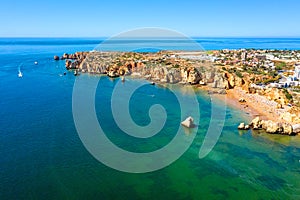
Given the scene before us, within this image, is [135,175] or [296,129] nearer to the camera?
[135,175]

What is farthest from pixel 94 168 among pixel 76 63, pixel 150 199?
pixel 76 63

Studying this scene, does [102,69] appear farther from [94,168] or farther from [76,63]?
[94,168]

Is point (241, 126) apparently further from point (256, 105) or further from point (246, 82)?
point (246, 82)

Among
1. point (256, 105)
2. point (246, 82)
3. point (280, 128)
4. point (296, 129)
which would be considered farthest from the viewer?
point (246, 82)

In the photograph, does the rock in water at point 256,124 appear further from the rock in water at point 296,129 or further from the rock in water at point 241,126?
the rock in water at point 296,129

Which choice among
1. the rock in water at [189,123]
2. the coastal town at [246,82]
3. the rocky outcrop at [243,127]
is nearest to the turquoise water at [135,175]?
A: the rocky outcrop at [243,127]

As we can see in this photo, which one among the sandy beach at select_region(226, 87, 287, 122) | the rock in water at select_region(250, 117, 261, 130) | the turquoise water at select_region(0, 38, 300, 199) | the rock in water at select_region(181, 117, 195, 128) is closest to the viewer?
the turquoise water at select_region(0, 38, 300, 199)

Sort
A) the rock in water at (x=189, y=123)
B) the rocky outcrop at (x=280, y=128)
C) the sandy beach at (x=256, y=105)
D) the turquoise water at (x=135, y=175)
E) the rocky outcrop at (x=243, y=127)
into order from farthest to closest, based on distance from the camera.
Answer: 1. the sandy beach at (x=256, y=105)
2. the rock in water at (x=189, y=123)
3. the rocky outcrop at (x=243, y=127)
4. the rocky outcrop at (x=280, y=128)
5. the turquoise water at (x=135, y=175)

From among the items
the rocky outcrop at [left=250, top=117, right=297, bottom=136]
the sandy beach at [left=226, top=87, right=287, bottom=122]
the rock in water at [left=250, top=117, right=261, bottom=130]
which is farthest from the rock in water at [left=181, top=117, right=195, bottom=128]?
the sandy beach at [left=226, top=87, right=287, bottom=122]

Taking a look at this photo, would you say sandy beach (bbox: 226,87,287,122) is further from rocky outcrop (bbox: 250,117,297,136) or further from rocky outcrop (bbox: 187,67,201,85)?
rocky outcrop (bbox: 187,67,201,85)

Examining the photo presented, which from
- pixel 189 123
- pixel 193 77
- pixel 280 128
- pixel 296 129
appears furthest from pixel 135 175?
pixel 193 77

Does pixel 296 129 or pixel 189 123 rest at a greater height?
pixel 189 123
